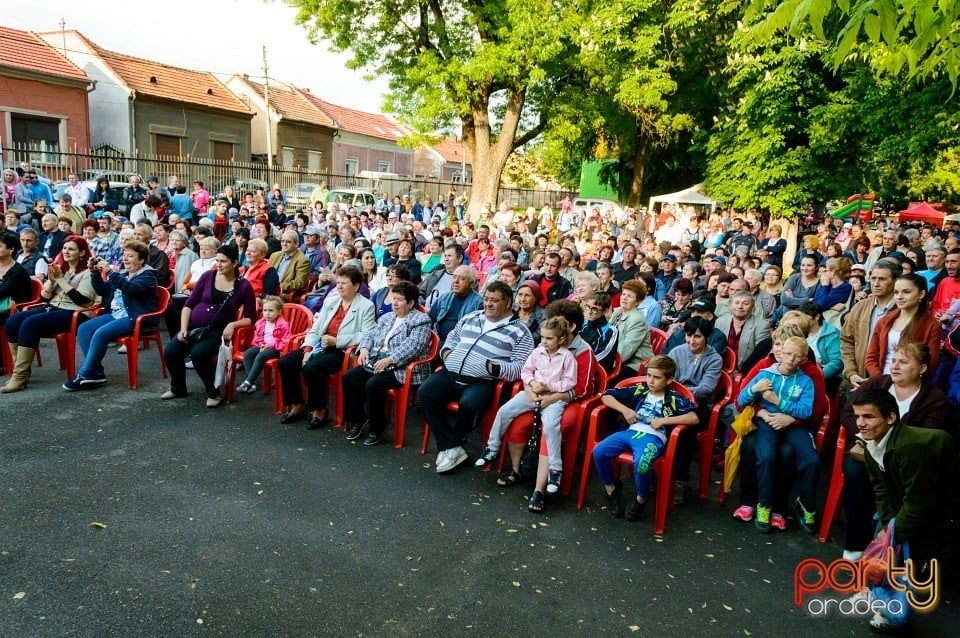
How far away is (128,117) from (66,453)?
77.5 ft

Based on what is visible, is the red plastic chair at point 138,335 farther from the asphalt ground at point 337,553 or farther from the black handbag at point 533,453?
the black handbag at point 533,453

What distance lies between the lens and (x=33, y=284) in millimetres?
6465

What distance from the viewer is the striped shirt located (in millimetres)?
4781

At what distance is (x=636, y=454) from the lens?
401 centimetres

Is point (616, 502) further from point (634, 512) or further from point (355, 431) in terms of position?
point (355, 431)

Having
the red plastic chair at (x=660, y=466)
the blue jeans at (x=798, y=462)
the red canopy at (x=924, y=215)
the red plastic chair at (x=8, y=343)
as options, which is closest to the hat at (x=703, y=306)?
the red plastic chair at (x=660, y=466)

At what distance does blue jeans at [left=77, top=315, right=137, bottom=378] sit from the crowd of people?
0.02m

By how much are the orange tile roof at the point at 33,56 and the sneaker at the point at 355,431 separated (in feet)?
70.5

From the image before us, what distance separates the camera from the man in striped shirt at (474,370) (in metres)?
4.66

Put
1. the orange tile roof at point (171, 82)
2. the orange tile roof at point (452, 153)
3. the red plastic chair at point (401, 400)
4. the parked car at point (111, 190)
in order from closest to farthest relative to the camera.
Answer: the red plastic chair at point (401, 400), the parked car at point (111, 190), the orange tile roof at point (171, 82), the orange tile roof at point (452, 153)

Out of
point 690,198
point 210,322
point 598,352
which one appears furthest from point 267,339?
point 690,198

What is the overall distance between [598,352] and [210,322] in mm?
3383

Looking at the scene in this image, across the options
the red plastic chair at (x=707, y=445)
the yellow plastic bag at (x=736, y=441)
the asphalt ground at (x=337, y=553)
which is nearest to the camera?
the asphalt ground at (x=337, y=553)

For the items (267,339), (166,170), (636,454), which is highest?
(166,170)
